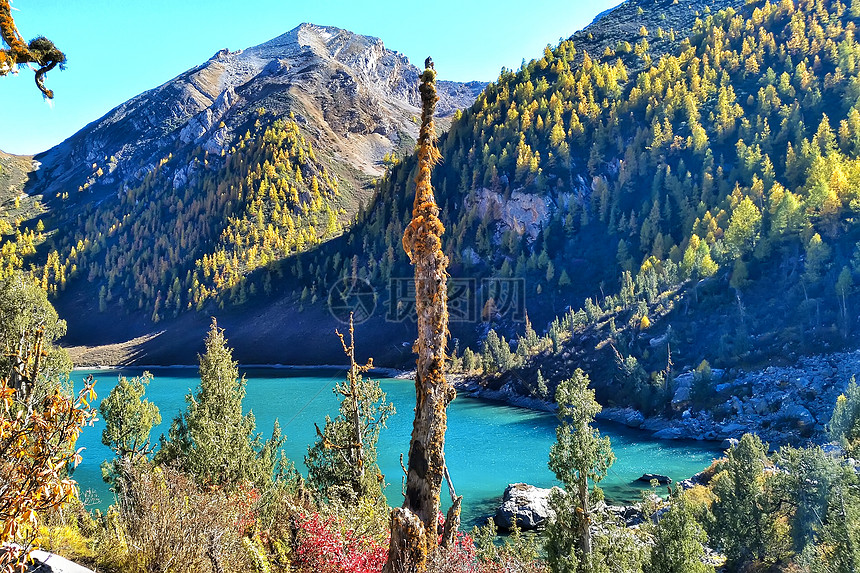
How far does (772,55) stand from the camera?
405 ft

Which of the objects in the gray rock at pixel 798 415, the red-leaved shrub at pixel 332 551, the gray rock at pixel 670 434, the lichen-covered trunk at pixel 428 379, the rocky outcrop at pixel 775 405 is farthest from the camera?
the gray rock at pixel 670 434

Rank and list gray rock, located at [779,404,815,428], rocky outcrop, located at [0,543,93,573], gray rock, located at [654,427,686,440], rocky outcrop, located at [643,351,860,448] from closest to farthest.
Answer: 1. rocky outcrop, located at [0,543,93,573]
2. gray rock, located at [779,404,815,428]
3. rocky outcrop, located at [643,351,860,448]
4. gray rock, located at [654,427,686,440]

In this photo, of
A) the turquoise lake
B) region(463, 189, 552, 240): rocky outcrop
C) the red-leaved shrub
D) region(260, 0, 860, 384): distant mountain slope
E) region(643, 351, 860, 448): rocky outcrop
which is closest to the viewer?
the red-leaved shrub

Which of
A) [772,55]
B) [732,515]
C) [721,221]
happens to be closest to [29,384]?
[732,515]

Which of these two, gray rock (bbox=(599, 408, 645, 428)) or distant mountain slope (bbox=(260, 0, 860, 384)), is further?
distant mountain slope (bbox=(260, 0, 860, 384))

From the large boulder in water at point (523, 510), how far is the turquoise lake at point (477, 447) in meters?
1.47

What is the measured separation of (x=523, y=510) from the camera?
104ft

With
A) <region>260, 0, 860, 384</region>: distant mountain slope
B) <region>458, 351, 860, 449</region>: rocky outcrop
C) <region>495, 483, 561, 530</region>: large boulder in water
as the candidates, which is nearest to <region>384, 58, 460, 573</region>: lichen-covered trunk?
<region>495, 483, 561, 530</region>: large boulder in water

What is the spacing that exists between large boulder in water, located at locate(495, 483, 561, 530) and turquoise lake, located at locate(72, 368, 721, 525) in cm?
147

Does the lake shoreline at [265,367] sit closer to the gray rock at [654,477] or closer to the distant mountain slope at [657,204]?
the distant mountain slope at [657,204]

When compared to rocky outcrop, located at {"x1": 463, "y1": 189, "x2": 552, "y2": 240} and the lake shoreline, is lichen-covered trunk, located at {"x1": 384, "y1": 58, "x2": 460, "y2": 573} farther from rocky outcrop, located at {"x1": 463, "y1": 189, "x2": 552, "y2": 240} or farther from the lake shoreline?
rocky outcrop, located at {"x1": 463, "y1": 189, "x2": 552, "y2": 240}

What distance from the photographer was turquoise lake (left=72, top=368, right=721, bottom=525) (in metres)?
37.9

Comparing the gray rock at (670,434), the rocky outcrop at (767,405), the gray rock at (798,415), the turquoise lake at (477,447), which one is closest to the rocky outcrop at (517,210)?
the turquoise lake at (477,447)

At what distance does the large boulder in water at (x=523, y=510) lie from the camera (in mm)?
30922
